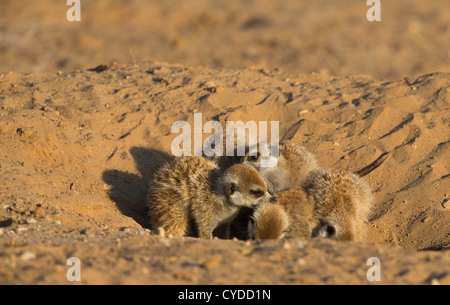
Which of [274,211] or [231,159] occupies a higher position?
[231,159]

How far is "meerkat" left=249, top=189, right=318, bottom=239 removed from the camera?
440cm

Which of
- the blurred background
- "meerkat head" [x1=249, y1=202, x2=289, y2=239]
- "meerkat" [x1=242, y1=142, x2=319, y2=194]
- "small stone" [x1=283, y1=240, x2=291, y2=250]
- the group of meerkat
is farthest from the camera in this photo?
the blurred background

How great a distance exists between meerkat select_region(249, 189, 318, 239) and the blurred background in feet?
24.4

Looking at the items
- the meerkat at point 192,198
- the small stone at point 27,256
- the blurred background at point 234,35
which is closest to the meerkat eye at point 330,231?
the meerkat at point 192,198

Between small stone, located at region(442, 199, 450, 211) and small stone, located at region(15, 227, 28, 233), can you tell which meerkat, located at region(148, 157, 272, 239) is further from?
small stone, located at region(442, 199, 450, 211)

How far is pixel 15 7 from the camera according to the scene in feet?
52.1

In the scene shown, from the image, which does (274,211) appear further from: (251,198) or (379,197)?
(379,197)

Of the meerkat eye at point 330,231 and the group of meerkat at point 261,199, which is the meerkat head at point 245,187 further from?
the meerkat eye at point 330,231

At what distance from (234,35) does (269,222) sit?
11.4 m

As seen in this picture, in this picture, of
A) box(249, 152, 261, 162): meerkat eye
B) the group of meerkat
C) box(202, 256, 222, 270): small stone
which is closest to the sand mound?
box(202, 256, 222, 270): small stone

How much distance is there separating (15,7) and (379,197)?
1405 cm

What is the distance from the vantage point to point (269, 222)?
14.4ft

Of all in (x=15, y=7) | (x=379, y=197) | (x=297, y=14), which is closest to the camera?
(x=379, y=197)
